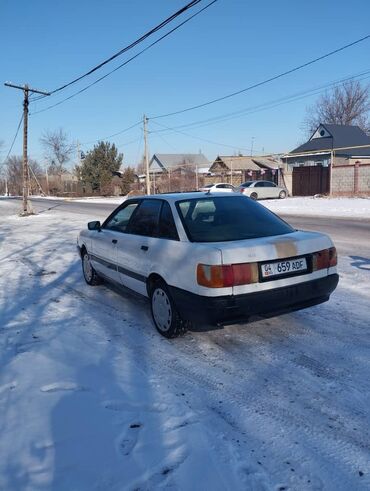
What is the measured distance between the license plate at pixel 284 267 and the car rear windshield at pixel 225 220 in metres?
0.42

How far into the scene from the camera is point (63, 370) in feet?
12.4

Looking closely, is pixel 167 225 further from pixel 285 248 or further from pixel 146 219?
pixel 285 248

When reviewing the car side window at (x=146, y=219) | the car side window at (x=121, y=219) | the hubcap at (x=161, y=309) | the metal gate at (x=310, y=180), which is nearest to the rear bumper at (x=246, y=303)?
the hubcap at (x=161, y=309)

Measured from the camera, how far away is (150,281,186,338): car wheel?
4211mm

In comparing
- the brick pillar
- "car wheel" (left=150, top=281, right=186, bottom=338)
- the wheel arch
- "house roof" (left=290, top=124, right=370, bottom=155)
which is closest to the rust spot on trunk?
"car wheel" (left=150, top=281, right=186, bottom=338)

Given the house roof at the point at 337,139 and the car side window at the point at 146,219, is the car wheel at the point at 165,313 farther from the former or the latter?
the house roof at the point at 337,139

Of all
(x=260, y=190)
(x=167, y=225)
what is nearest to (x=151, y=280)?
(x=167, y=225)

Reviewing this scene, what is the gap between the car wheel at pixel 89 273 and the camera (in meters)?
6.65

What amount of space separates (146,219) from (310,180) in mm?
29248

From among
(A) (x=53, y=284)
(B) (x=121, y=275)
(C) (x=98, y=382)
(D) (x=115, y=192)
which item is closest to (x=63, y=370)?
(C) (x=98, y=382)

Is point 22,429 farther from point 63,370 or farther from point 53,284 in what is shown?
point 53,284

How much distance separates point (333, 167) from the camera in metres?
29.0

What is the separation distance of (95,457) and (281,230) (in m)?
2.91

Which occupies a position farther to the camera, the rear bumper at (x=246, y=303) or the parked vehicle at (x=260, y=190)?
the parked vehicle at (x=260, y=190)
